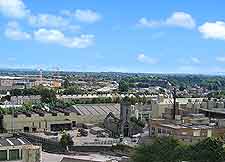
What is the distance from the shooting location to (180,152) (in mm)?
23938

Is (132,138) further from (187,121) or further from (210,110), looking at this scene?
(210,110)

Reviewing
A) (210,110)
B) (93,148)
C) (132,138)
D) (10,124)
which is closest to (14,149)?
(93,148)

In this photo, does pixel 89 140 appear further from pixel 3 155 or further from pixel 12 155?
pixel 3 155

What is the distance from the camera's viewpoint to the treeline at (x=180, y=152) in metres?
23.5

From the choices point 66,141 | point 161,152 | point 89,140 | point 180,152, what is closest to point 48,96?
point 89,140

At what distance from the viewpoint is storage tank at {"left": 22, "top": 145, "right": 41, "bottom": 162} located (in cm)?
2628

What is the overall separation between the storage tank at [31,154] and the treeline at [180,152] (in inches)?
215

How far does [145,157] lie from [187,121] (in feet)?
40.8

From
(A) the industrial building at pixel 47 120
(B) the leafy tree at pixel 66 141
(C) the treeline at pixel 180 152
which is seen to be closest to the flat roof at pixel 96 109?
(A) the industrial building at pixel 47 120

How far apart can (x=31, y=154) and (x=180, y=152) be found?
8.07m

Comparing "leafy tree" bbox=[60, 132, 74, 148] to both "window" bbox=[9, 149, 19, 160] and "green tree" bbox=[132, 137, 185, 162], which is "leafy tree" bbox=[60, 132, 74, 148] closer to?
"window" bbox=[9, 149, 19, 160]

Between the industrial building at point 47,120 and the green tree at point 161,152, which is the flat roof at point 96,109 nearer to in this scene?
the industrial building at point 47,120

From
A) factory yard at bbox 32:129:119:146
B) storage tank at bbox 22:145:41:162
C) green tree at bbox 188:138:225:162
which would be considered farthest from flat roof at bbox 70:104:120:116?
green tree at bbox 188:138:225:162

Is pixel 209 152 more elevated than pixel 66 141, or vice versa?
pixel 209 152
